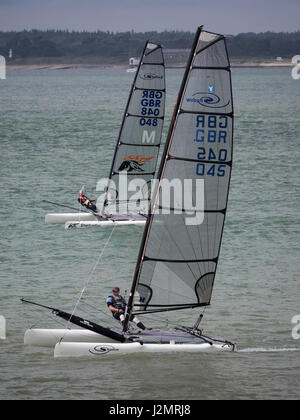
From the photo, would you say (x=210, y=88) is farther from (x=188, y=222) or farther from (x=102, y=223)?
(x=102, y=223)

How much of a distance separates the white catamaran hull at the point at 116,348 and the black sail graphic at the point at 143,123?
545 inches

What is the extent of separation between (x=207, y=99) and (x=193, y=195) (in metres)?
1.97

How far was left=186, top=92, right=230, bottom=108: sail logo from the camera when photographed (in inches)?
688

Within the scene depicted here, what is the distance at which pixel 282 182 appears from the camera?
41.5 meters

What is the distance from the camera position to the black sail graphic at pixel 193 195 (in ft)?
57.2

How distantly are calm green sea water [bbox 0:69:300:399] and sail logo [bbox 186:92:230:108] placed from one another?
5133mm

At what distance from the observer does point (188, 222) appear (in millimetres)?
17922

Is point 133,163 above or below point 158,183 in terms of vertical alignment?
below

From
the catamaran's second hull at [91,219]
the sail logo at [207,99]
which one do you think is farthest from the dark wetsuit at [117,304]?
the catamaran's second hull at [91,219]

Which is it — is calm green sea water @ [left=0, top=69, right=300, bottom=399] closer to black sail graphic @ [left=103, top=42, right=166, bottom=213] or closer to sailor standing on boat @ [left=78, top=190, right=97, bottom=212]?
sailor standing on boat @ [left=78, top=190, right=97, bottom=212]

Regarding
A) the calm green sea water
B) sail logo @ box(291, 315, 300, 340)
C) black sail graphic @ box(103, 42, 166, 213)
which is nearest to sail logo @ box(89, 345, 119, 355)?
the calm green sea water

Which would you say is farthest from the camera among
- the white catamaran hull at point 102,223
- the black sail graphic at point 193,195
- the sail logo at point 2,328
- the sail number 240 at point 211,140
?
the white catamaran hull at point 102,223

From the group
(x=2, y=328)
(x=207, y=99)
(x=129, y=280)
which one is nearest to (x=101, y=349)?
(x=2, y=328)

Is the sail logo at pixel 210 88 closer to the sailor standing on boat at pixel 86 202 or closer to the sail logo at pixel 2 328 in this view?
the sail logo at pixel 2 328
